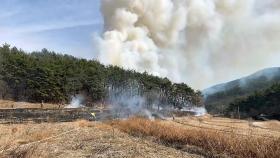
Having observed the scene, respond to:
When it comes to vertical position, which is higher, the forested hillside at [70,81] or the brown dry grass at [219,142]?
the forested hillside at [70,81]

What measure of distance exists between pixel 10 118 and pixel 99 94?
187ft

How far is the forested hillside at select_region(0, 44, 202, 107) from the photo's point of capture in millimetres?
85188

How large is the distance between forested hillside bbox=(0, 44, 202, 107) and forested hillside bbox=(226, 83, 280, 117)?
14779mm

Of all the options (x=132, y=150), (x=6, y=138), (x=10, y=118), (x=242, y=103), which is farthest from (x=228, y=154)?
(x=242, y=103)

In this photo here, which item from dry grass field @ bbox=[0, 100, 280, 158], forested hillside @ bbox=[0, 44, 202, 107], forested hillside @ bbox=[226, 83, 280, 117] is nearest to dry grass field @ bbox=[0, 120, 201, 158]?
dry grass field @ bbox=[0, 100, 280, 158]

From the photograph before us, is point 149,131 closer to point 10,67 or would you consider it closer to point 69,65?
point 10,67

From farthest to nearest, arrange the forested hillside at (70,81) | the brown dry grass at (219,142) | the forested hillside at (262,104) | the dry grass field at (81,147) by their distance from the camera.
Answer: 1. the forested hillside at (262,104)
2. the forested hillside at (70,81)
3. the dry grass field at (81,147)
4. the brown dry grass at (219,142)

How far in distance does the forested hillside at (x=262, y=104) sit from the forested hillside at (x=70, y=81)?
48.5ft

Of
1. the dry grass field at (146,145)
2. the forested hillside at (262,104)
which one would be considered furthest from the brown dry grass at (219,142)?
the forested hillside at (262,104)

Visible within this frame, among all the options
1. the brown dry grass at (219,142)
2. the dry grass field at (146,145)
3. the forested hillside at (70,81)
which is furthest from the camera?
the forested hillside at (70,81)

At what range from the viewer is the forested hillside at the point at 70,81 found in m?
85.2

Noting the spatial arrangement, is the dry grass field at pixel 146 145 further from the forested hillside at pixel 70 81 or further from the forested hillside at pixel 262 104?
the forested hillside at pixel 262 104

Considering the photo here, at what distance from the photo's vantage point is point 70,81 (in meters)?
90.5

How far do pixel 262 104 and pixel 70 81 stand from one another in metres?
44.6
